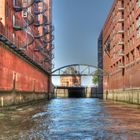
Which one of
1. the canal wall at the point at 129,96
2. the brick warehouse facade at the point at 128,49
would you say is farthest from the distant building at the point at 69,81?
the canal wall at the point at 129,96

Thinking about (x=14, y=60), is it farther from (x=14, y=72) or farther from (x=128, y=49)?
(x=128, y=49)

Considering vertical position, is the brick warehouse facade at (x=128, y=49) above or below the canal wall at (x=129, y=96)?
above

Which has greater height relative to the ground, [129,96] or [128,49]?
[128,49]

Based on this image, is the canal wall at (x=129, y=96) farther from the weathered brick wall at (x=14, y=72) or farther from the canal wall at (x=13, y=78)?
the weathered brick wall at (x=14, y=72)

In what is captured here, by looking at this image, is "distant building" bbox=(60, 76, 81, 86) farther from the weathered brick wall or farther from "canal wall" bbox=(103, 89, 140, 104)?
the weathered brick wall

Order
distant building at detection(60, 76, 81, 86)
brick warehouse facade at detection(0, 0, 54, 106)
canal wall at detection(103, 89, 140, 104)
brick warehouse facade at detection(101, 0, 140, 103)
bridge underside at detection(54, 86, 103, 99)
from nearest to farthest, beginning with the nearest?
brick warehouse facade at detection(0, 0, 54, 106) < canal wall at detection(103, 89, 140, 104) < brick warehouse facade at detection(101, 0, 140, 103) < bridge underside at detection(54, 86, 103, 99) < distant building at detection(60, 76, 81, 86)

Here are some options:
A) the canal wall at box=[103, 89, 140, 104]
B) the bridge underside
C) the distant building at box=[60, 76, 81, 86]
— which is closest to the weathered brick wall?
the canal wall at box=[103, 89, 140, 104]

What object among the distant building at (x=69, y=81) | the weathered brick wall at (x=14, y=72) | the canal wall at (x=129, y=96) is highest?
the distant building at (x=69, y=81)

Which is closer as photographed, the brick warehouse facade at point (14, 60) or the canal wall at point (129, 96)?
the brick warehouse facade at point (14, 60)

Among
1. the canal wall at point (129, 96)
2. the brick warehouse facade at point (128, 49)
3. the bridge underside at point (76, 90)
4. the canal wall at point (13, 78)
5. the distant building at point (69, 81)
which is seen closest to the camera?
the canal wall at point (13, 78)

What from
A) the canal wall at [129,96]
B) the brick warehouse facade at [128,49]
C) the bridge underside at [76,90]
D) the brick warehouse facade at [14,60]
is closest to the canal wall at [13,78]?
the brick warehouse facade at [14,60]

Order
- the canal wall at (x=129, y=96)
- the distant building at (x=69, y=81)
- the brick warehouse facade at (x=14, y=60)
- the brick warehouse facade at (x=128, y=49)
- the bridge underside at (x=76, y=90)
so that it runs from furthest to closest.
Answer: the distant building at (x=69, y=81), the bridge underside at (x=76, y=90), the brick warehouse facade at (x=128, y=49), the canal wall at (x=129, y=96), the brick warehouse facade at (x=14, y=60)

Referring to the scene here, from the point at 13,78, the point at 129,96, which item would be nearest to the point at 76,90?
the point at 129,96

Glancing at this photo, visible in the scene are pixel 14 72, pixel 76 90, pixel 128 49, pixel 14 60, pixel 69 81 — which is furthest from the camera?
pixel 69 81
